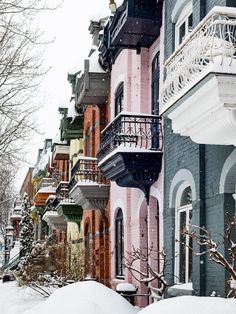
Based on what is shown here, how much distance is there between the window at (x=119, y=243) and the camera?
60.5 feet

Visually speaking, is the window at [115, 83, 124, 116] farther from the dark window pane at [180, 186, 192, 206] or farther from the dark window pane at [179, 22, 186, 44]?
the dark window pane at [180, 186, 192, 206]

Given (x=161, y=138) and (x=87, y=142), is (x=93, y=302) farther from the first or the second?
(x=87, y=142)

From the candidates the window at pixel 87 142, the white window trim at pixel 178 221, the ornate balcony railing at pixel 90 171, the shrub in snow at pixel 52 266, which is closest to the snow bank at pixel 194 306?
the white window trim at pixel 178 221

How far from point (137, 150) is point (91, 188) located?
5849 millimetres

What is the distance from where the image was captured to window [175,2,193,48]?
1310 centimetres

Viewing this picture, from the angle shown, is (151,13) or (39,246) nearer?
(151,13)

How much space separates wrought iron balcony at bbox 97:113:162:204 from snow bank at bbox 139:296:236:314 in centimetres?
918

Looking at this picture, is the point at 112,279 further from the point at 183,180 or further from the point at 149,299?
the point at 183,180

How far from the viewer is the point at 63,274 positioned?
20484mm

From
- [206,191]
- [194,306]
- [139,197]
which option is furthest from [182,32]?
[194,306]

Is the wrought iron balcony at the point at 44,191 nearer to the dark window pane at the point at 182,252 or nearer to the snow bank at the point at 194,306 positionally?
the dark window pane at the point at 182,252

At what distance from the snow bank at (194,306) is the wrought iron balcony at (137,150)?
9.18 metres

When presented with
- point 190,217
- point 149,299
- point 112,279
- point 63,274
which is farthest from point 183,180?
point 63,274

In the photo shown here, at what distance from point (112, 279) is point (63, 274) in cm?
239
